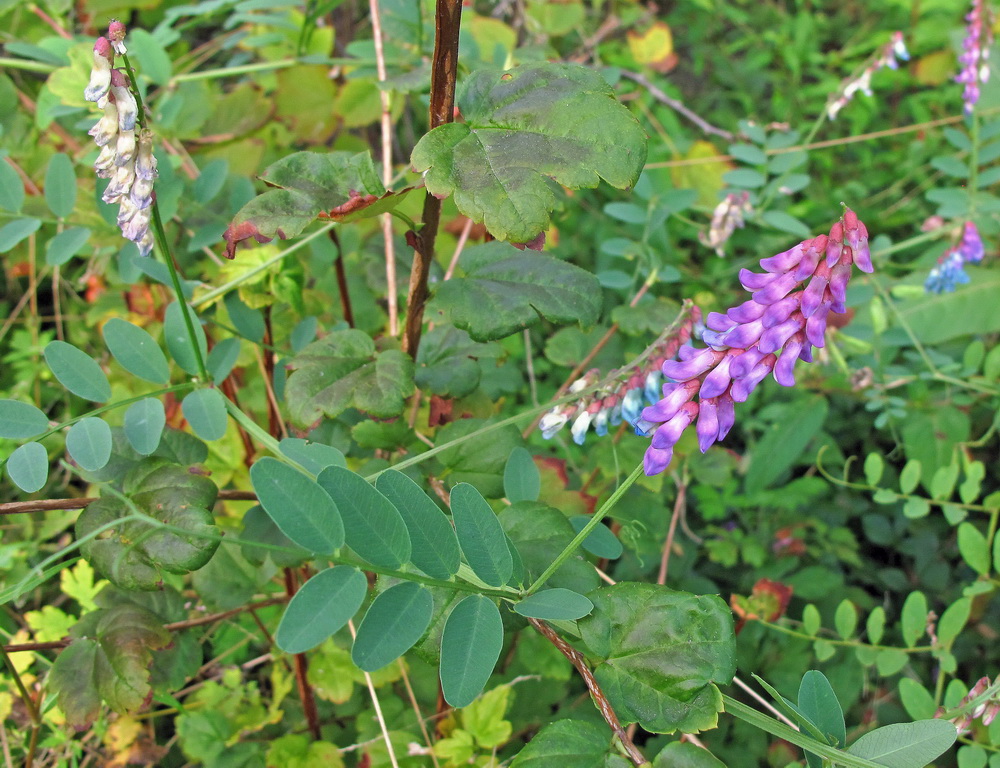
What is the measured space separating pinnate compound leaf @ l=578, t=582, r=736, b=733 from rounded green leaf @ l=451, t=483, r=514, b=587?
13cm

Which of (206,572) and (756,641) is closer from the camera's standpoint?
(206,572)

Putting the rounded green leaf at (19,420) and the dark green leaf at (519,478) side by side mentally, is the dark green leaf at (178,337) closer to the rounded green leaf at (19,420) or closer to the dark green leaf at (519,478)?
the rounded green leaf at (19,420)

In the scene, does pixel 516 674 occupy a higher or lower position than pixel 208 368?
lower

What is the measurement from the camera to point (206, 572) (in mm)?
1531

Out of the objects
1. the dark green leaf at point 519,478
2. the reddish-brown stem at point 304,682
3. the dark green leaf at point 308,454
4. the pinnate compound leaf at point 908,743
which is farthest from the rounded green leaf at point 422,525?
the reddish-brown stem at point 304,682

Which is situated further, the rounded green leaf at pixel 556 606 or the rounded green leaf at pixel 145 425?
the rounded green leaf at pixel 145 425

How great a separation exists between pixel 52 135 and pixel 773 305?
2.21m

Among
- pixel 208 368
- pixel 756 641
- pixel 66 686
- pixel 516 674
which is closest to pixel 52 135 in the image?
pixel 208 368

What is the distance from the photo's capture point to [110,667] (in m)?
1.33

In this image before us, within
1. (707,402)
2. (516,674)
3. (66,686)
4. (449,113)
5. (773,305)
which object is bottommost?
(516,674)

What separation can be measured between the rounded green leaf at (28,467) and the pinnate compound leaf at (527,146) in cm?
72

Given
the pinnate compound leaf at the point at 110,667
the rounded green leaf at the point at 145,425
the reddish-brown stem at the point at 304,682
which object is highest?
the rounded green leaf at the point at 145,425

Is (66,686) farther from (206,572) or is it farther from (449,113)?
(449,113)

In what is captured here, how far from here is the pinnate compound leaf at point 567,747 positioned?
0.97 m
